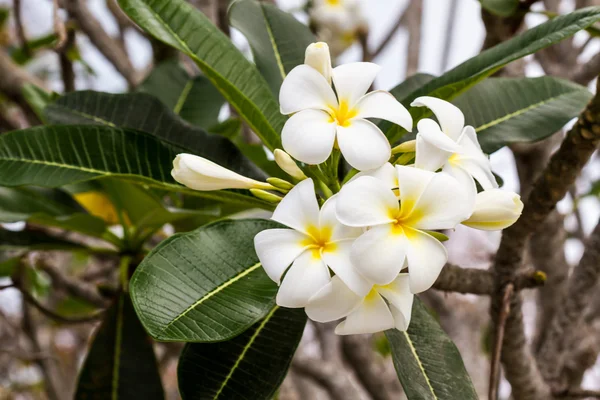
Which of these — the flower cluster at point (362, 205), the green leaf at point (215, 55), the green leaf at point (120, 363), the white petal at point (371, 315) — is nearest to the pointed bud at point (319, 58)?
the flower cluster at point (362, 205)

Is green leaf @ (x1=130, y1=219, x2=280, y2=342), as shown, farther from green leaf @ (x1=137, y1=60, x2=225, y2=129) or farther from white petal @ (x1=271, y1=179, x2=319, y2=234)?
green leaf @ (x1=137, y1=60, x2=225, y2=129)

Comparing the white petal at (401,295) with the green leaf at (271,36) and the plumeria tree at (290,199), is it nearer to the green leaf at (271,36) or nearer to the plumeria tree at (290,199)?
the plumeria tree at (290,199)

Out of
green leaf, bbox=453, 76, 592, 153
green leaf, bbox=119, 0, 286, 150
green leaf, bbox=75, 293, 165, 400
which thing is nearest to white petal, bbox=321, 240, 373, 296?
green leaf, bbox=119, 0, 286, 150

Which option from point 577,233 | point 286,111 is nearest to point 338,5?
point 577,233

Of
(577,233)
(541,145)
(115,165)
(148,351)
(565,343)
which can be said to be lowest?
(577,233)

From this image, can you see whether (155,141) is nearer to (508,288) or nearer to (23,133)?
(23,133)

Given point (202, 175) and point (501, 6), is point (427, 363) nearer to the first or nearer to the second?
point (202, 175)
